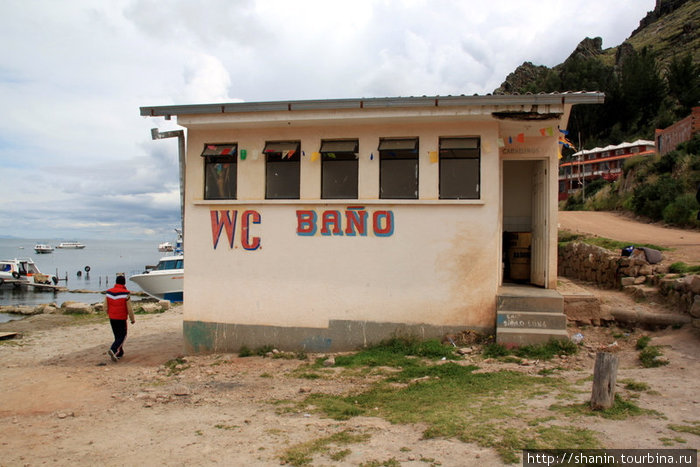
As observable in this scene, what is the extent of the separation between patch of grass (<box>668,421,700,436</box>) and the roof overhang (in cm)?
582

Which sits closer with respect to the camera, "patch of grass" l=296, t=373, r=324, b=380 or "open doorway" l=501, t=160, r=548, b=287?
"patch of grass" l=296, t=373, r=324, b=380

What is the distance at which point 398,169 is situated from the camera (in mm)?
9828

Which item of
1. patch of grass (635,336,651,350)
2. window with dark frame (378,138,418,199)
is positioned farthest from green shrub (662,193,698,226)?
window with dark frame (378,138,418,199)

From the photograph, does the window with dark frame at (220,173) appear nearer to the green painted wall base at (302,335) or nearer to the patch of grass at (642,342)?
the green painted wall base at (302,335)

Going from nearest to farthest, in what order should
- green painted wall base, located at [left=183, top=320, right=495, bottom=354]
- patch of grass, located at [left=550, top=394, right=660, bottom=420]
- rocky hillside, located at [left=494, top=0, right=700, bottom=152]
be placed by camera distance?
patch of grass, located at [left=550, top=394, right=660, bottom=420], green painted wall base, located at [left=183, top=320, right=495, bottom=354], rocky hillside, located at [left=494, top=0, right=700, bottom=152]

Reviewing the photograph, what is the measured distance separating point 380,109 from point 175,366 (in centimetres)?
656

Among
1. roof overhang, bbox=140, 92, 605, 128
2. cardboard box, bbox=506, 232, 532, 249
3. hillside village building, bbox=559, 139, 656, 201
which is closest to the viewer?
roof overhang, bbox=140, 92, 605, 128

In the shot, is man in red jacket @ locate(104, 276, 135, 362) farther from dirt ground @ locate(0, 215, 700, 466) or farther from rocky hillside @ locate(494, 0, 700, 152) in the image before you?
rocky hillside @ locate(494, 0, 700, 152)

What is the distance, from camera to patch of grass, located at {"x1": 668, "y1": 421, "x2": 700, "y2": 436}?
15.4ft

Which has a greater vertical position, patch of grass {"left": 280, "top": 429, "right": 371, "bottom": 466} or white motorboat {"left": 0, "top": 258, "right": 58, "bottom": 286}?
patch of grass {"left": 280, "top": 429, "right": 371, "bottom": 466}

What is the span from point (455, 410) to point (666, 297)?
6.22 meters

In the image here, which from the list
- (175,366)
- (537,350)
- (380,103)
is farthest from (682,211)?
(175,366)

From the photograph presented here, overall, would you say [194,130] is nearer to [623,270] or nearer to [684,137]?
[623,270]

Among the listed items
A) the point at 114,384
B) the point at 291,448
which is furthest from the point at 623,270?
the point at 114,384
